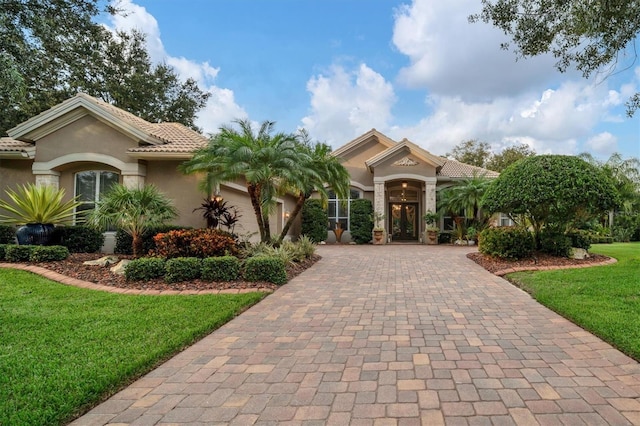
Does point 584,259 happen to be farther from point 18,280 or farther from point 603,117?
point 18,280

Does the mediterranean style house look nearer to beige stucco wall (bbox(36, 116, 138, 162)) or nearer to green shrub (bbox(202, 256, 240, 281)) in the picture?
beige stucco wall (bbox(36, 116, 138, 162))

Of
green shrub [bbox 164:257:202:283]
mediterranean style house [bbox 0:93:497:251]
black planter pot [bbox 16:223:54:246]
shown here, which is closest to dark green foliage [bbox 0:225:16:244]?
black planter pot [bbox 16:223:54:246]

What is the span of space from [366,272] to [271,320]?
4935 mm

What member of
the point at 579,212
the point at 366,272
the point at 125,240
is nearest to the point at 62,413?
the point at 366,272

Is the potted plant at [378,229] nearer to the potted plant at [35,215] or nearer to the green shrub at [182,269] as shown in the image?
the green shrub at [182,269]

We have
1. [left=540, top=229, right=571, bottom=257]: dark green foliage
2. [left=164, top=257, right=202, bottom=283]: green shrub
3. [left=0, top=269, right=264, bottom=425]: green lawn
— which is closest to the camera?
[left=0, top=269, right=264, bottom=425]: green lawn

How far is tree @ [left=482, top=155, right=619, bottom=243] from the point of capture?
980 centimetres

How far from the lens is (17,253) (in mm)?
9320

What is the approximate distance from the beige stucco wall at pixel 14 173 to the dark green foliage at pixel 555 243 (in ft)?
57.8

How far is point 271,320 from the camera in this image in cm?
546

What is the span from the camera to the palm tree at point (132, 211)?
9164mm

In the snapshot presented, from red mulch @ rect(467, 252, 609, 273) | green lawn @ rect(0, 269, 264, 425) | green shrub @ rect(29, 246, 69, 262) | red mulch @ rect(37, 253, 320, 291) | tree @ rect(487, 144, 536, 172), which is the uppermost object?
tree @ rect(487, 144, 536, 172)

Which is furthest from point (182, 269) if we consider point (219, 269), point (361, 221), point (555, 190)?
point (361, 221)

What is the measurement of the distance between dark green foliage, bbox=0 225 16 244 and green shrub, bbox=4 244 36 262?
2.18 meters
